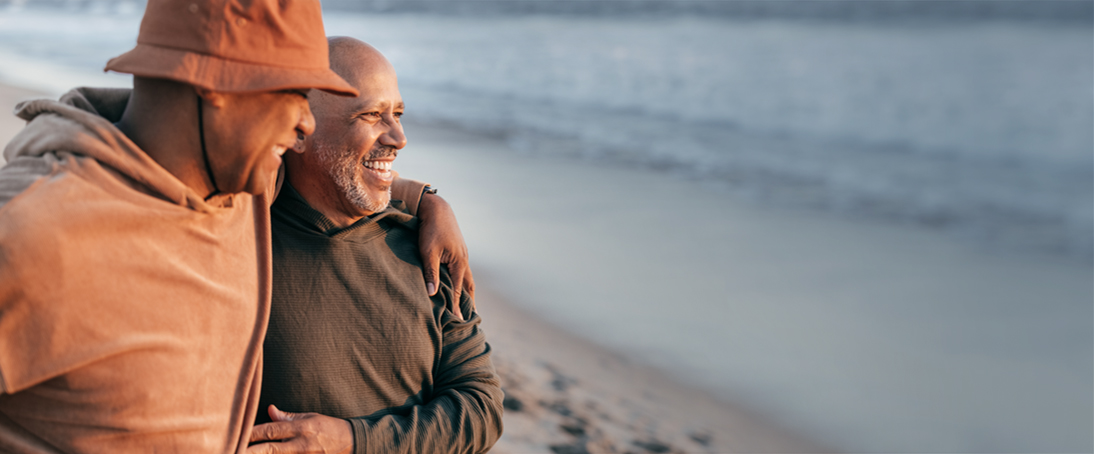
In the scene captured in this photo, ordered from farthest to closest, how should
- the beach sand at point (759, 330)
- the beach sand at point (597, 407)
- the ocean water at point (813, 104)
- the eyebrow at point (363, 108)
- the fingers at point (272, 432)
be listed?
the ocean water at point (813, 104) < the beach sand at point (759, 330) < the beach sand at point (597, 407) < the eyebrow at point (363, 108) < the fingers at point (272, 432)

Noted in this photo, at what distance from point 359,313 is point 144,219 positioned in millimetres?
725

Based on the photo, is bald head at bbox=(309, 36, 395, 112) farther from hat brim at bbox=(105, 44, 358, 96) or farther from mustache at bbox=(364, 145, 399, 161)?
hat brim at bbox=(105, 44, 358, 96)

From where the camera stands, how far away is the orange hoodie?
1185 millimetres

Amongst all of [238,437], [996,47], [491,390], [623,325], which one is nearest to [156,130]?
[238,437]

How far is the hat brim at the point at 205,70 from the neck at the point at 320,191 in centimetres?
68

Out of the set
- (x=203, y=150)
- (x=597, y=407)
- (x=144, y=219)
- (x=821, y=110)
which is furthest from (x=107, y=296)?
(x=821, y=110)

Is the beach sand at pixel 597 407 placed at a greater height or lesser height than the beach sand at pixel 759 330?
lesser

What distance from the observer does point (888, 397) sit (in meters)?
5.21

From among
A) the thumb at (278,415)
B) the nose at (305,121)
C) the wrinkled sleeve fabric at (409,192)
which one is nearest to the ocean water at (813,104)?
the wrinkled sleeve fabric at (409,192)

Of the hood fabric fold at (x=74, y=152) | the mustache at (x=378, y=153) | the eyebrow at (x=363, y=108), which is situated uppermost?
the eyebrow at (x=363, y=108)

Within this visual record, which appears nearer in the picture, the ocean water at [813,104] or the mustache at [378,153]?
the mustache at [378,153]

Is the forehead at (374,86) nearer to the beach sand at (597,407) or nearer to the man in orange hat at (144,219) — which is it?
the man in orange hat at (144,219)

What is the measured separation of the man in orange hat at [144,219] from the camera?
1.20 m

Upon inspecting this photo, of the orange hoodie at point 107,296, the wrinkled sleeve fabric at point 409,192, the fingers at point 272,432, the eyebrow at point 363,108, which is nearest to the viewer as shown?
the orange hoodie at point 107,296
